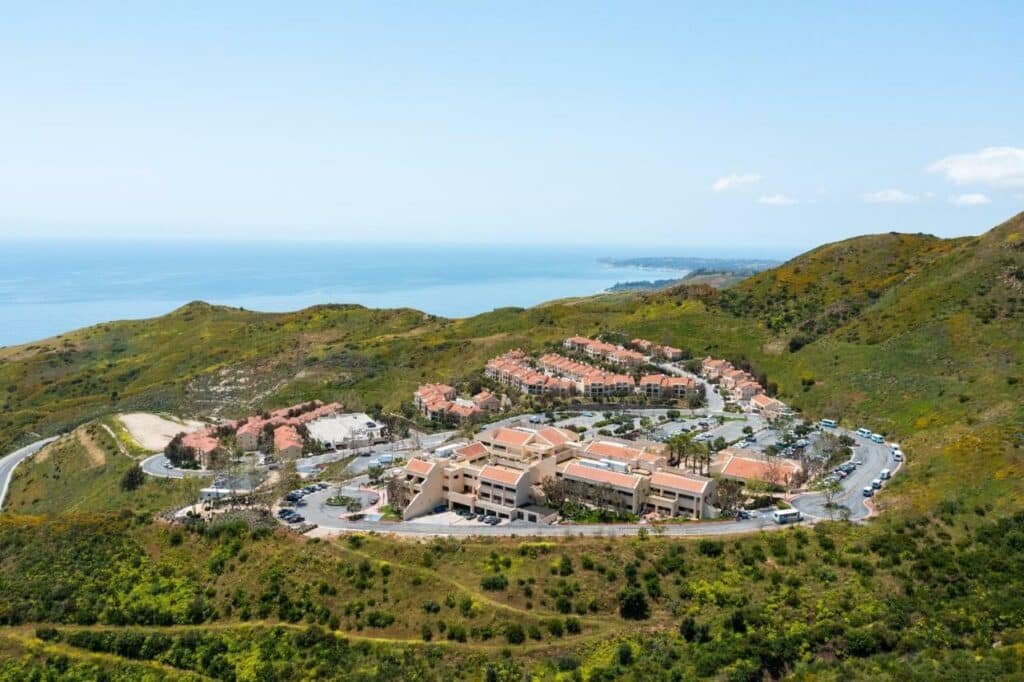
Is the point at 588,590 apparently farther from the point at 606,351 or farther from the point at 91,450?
the point at 91,450

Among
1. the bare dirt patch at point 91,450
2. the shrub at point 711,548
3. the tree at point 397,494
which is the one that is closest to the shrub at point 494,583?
the shrub at point 711,548

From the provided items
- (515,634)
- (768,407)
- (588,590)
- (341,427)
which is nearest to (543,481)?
(588,590)

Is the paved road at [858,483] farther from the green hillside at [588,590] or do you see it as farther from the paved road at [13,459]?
the paved road at [13,459]

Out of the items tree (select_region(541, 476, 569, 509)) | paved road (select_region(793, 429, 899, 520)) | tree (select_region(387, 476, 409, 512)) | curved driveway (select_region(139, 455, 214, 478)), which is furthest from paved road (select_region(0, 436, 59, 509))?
paved road (select_region(793, 429, 899, 520))

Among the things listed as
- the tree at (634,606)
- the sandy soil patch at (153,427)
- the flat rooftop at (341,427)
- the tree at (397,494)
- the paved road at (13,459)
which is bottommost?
the paved road at (13,459)

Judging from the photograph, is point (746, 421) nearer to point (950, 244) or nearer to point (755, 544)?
point (755, 544)
